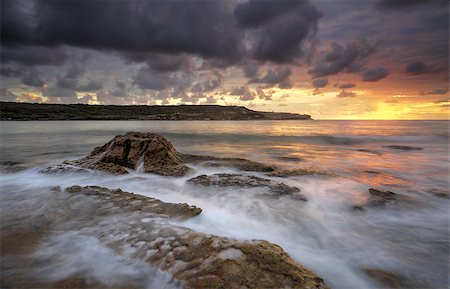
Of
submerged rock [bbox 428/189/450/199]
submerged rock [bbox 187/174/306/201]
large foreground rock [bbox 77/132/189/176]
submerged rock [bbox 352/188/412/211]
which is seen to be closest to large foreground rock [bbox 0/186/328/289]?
submerged rock [bbox 187/174/306/201]

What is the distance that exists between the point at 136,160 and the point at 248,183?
3671 millimetres

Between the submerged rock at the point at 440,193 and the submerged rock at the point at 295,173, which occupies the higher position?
the submerged rock at the point at 295,173

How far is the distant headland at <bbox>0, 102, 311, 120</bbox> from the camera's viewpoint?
9944 centimetres

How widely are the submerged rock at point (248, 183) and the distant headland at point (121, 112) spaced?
11015 centimetres

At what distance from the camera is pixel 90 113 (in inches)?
4466

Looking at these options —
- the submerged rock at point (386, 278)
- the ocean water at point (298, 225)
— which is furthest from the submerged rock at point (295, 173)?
the submerged rock at point (386, 278)

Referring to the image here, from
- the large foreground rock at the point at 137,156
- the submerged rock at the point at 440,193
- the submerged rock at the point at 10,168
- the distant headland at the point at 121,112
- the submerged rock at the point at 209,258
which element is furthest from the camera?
the distant headland at the point at 121,112

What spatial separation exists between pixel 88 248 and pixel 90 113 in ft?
404

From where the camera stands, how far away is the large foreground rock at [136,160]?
26.2 ft

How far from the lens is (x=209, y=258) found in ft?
10.2

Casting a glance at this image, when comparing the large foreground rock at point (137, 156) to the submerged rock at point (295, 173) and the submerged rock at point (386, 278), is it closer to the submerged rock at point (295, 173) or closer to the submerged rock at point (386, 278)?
the submerged rock at point (295, 173)

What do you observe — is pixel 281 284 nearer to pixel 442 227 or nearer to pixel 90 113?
pixel 442 227

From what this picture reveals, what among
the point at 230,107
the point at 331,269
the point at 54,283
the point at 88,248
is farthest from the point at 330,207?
the point at 230,107

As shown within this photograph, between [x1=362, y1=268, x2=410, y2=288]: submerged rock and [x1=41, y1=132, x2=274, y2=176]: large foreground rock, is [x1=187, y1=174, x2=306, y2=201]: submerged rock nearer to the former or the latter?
[x1=41, y1=132, x2=274, y2=176]: large foreground rock
